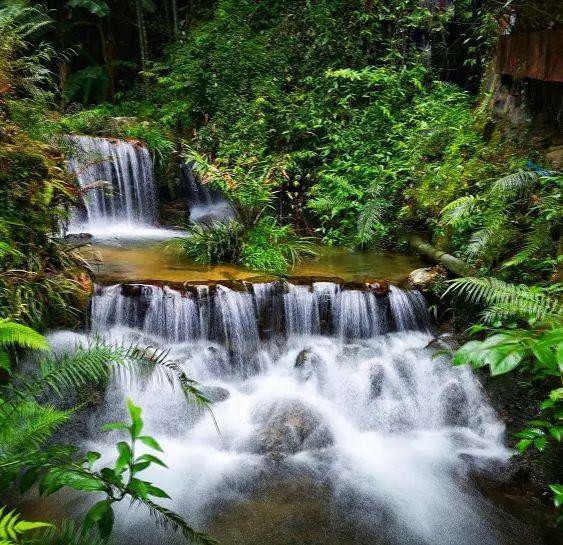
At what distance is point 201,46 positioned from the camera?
11.7 meters

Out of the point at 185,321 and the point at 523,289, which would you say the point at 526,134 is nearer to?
the point at 523,289

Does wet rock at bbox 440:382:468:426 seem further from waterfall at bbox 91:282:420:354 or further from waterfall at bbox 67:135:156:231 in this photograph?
waterfall at bbox 67:135:156:231

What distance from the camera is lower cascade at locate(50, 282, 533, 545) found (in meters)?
3.89

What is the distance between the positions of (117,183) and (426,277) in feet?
20.4

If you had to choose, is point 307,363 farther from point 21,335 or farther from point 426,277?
point 21,335

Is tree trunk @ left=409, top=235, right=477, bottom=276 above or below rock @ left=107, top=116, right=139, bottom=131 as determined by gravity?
below

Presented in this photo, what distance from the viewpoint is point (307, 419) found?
200 inches

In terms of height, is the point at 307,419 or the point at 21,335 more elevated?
the point at 21,335

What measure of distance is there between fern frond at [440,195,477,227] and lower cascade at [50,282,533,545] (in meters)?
1.19

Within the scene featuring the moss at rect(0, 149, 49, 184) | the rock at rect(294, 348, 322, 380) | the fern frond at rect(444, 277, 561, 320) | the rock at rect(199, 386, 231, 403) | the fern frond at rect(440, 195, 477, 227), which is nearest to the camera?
the fern frond at rect(444, 277, 561, 320)

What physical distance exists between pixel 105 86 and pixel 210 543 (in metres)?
13.7

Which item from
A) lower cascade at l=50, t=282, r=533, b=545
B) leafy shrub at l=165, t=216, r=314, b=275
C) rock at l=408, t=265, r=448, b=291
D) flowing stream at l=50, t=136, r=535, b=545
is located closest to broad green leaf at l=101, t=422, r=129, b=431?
lower cascade at l=50, t=282, r=533, b=545

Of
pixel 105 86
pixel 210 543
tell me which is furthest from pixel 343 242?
pixel 105 86

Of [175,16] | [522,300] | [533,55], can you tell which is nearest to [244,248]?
[522,300]
